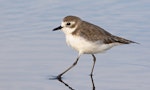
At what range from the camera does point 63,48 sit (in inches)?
457

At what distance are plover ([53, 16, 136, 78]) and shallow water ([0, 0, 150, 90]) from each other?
0.34 m

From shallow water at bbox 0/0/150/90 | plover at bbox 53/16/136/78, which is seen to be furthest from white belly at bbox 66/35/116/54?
shallow water at bbox 0/0/150/90

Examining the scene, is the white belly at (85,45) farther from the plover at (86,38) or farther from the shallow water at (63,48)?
the shallow water at (63,48)

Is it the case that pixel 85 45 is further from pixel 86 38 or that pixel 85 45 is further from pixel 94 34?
pixel 94 34

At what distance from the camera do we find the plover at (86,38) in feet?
34.7

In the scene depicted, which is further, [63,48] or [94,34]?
[63,48]

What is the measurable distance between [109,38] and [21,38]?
207 centimetres

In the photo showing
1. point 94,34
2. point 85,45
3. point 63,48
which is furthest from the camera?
point 63,48

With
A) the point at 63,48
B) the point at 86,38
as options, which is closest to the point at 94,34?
the point at 86,38

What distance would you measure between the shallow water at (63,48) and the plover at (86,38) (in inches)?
13.3

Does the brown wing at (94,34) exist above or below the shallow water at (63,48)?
above

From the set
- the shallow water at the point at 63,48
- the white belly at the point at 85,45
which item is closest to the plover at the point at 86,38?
the white belly at the point at 85,45

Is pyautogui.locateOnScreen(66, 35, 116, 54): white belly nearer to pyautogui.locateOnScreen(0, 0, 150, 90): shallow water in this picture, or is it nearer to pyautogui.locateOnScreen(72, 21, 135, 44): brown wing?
pyautogui.locateOnScreen(72, 21, 135, 44): brown wing

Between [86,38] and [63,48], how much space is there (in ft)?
3.57
